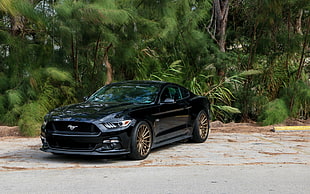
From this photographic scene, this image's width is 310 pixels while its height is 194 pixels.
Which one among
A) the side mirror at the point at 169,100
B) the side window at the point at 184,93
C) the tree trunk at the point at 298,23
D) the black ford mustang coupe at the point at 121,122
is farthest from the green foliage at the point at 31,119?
the tree trunk at the point at 298,23

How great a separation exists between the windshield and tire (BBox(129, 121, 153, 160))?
76cm

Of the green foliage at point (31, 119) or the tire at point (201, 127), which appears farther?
the green foliage at point (31, 119)

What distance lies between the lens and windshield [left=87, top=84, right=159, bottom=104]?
378 inches

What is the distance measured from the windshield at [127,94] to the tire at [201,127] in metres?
1.44

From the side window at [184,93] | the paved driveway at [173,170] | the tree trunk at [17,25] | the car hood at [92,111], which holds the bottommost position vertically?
the paved driveway at [173,170]

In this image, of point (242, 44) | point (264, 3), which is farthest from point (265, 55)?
point (264, 3)

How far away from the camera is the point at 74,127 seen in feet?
27.5

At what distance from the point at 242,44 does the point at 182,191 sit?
430 inches

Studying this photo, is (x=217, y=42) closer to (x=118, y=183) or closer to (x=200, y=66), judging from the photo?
(x=200, y=66)

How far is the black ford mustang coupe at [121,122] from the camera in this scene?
8297mm

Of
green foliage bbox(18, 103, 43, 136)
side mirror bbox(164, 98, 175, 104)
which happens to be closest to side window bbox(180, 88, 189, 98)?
side mirror bbox(164, 98, 175, 104)

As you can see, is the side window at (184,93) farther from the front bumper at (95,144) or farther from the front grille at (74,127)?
the front grille at (74,127)

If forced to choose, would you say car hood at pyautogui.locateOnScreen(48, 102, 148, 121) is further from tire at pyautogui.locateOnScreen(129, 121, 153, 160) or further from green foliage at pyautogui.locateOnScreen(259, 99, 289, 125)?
green foliage at pyautogui.locateOnScreen(259, 99, 289, 125)

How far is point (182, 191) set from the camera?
6297 millimetres
